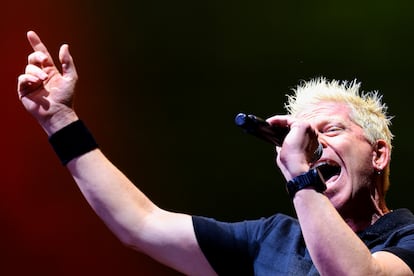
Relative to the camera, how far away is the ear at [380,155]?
2277mm

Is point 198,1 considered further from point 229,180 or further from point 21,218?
point 21,218

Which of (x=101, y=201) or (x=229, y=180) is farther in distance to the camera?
(x=229, y=180)

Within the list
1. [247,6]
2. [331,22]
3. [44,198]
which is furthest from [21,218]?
[331,22]

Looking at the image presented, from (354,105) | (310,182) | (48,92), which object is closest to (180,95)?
(354,105)

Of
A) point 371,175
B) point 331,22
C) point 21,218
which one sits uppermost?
point 331,22

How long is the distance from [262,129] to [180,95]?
3.87 feet

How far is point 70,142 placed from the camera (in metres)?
1.87

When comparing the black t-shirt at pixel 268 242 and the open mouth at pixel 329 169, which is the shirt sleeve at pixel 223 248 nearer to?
the black t-shirt at pixel 268 242

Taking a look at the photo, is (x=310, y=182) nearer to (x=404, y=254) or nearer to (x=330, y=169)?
(x=404, y=254)

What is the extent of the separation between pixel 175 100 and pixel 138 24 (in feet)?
1.07

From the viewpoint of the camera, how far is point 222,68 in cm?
287

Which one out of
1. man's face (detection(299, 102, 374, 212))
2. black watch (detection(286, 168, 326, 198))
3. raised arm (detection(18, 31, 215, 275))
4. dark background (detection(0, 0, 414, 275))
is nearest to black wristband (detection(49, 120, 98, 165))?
raised arm (detection(18, 31, 215, 275))

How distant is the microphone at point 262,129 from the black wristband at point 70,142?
42 cm

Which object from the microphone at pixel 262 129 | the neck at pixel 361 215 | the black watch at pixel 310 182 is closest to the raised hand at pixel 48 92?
the microphone at pixel 262 129
